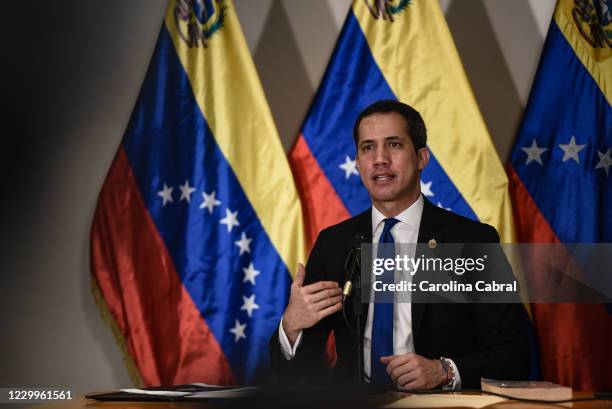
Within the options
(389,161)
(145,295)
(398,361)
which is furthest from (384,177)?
(145,295)

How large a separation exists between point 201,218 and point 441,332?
1158mm

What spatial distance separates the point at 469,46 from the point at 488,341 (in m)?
1.47

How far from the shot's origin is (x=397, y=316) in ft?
6.74

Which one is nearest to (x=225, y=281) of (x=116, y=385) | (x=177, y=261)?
(x=177, y=261)

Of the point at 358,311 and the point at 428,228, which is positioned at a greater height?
Result: the point at 428,228

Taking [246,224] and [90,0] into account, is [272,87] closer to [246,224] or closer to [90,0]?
[246,224]

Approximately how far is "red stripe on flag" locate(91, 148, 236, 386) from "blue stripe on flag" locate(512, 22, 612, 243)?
4.87ft

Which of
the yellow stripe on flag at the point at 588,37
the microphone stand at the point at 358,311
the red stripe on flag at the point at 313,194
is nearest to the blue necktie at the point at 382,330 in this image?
the microphone stand at the point at 358,311

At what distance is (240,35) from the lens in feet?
9.02

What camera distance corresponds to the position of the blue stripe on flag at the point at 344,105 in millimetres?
2701

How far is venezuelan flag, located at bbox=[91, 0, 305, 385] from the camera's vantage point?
2658 millimetres

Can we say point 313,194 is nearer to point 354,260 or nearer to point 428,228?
point 428,228

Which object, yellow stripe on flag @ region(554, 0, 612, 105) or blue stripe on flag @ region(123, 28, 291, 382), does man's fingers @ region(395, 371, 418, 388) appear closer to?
blue stripe on flag @ region(123, 28, 291, 382)

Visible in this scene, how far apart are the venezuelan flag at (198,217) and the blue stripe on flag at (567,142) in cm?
100
